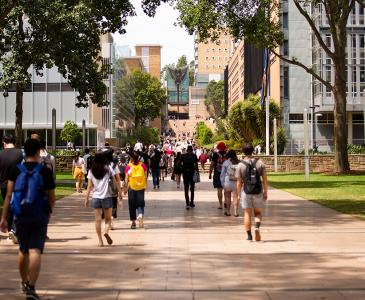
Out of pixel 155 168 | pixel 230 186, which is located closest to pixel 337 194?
pixel 230 186

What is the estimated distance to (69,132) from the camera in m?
54.5

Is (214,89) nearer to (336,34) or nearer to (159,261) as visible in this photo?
(336,34)

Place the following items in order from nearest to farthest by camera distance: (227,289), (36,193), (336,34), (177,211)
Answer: (36,193)
(227,289)
(177,211)
(336,34)

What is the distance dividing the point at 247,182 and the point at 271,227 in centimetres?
261

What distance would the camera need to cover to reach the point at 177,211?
17172 millimetres

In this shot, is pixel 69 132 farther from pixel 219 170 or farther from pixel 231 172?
pixel 231 172

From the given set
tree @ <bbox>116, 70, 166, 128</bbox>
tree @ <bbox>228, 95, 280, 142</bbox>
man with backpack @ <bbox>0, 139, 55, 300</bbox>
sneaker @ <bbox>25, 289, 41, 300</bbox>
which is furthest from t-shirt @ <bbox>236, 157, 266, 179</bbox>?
tree @ <bbox>116, 70, 166, 128</bbox>

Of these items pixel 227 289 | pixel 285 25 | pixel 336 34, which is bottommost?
pixel 227 289

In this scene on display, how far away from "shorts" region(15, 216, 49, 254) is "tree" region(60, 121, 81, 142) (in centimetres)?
4812

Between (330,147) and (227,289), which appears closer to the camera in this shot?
(227,289)

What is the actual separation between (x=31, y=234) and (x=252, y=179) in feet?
16.8

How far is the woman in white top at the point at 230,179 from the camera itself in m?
16.0

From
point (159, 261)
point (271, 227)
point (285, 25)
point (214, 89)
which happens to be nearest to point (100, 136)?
point (285, 25)

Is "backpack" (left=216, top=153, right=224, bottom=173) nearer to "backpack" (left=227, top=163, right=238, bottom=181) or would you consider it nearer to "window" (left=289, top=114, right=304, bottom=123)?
"backpack" (left=227, top=163, right=238, bottom=181)
